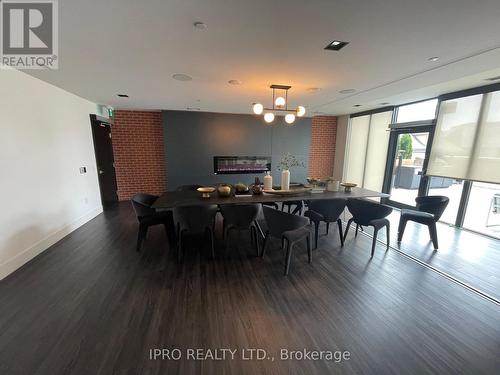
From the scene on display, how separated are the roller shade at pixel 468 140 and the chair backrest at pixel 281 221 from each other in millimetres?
3689

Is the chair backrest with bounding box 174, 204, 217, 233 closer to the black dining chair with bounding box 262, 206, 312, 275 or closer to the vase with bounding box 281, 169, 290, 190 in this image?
the black dining chair with bounding box 262, 206, 312, 275

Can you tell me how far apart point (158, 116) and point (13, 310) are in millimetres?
4757

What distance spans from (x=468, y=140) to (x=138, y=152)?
730cm

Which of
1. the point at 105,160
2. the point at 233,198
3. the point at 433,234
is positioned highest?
the point at 105,160

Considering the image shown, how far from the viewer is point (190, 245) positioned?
128 inches

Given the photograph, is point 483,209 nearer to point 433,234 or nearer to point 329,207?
point 433,234

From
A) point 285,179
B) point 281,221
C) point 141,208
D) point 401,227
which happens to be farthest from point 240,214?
point 401,227

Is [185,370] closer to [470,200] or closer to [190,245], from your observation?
[190,245]

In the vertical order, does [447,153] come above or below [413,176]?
above

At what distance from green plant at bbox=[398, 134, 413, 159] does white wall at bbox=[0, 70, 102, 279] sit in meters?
7.26

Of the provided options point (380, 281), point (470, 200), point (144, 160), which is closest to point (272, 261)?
point (380, 281)

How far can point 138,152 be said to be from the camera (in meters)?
5.59

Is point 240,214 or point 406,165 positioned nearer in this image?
point 240,214

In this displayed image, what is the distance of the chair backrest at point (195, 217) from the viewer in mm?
2543
